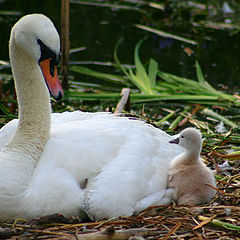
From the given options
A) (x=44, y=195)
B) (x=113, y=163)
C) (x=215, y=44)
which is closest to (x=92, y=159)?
(x=113, y=163)

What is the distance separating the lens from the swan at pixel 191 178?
4.56 metres

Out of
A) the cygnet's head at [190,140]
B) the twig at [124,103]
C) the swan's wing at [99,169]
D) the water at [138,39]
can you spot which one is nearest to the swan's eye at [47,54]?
the swan's wing at [99,169]

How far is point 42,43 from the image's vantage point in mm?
4102

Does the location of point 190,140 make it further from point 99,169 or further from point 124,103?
point 124,103

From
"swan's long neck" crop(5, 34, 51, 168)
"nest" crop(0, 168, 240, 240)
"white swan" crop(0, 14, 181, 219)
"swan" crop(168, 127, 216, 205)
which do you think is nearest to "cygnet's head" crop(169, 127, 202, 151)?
"swan" crop(168, 127, 216, 205)

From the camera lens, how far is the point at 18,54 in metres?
4.38

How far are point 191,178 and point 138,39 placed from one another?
22.9ft

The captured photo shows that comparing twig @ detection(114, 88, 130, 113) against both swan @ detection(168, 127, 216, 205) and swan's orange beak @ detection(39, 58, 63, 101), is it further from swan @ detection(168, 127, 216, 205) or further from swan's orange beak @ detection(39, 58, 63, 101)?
swan's orange beak @ detection(39, 58, 63, 101)

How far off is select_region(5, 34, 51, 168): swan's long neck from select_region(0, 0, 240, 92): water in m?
4.75

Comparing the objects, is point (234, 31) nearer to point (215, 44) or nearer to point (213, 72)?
point (215, 44)

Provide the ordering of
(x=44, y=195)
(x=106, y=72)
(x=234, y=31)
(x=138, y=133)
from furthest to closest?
(x=234, y=31) < (x=106, y=72) < (x=138, y=133) < (x=44, y=195)

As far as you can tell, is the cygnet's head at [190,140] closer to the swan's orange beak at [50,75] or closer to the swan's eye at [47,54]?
the swan's orange beak at [50,75]

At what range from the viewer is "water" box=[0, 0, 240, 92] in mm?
9781

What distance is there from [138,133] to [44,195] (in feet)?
3.42
